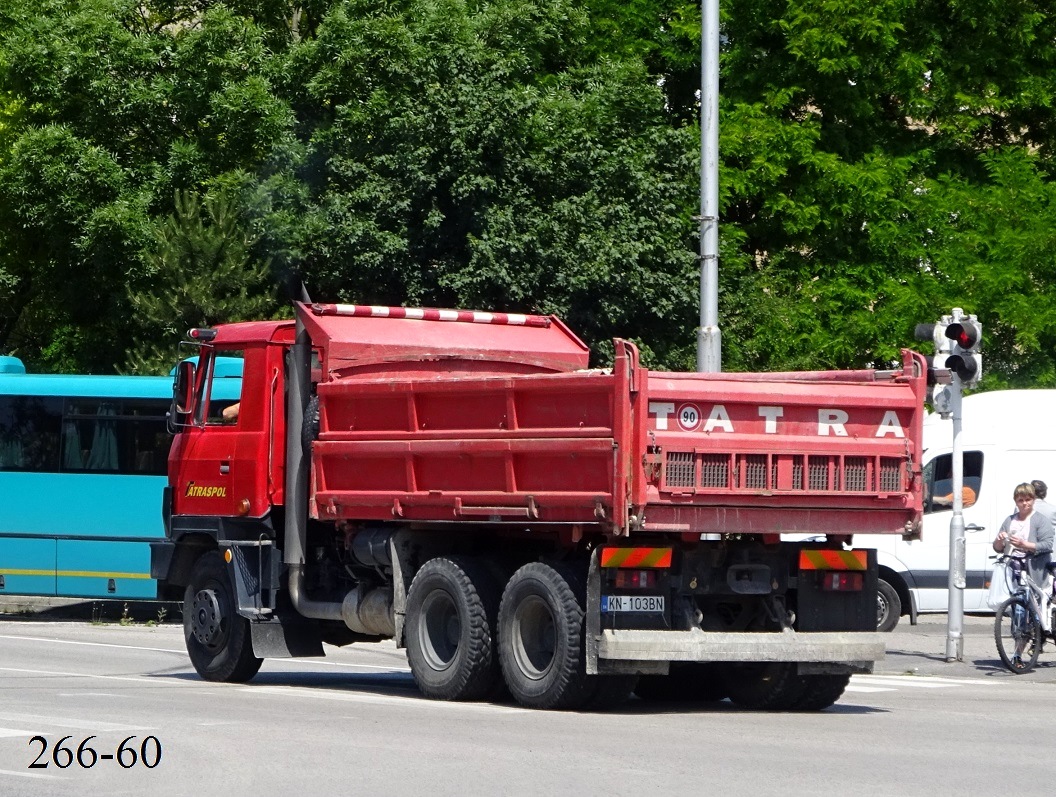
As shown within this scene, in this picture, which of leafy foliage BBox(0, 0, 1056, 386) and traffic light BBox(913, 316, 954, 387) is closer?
traffic light BBox(913, 316, 954, 387)

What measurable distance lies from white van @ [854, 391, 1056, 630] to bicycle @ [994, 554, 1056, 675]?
152 inches

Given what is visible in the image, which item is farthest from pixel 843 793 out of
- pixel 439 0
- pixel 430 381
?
pixel 439 0

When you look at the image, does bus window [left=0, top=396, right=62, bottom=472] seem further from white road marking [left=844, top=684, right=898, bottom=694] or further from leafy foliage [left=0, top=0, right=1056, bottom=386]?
white road marking [left=844, top=684, right=898, bottom=694]

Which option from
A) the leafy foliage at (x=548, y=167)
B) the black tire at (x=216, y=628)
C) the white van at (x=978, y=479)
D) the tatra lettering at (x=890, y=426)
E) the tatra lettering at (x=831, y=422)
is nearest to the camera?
the tatra lettering at (x=831, y=422)

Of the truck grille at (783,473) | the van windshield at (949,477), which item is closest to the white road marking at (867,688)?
the truck grille at (783,473)

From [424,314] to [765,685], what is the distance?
4.01m

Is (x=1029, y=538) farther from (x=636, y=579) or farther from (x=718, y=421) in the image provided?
(x=636, y=579)

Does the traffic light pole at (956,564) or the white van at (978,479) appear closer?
the traffic light pole at (956,564)

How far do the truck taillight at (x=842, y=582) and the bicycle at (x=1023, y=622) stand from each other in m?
4.70

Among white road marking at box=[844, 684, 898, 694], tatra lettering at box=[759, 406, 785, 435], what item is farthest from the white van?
tatra lettering at box=[759, 406, 785, 435]

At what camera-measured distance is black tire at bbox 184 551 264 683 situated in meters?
14.2

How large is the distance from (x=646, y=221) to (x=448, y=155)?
3.02 meters

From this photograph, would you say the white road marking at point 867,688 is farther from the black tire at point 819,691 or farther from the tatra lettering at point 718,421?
the tatra lettering at point 718,421

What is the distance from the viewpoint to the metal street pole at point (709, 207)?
59.0ft
